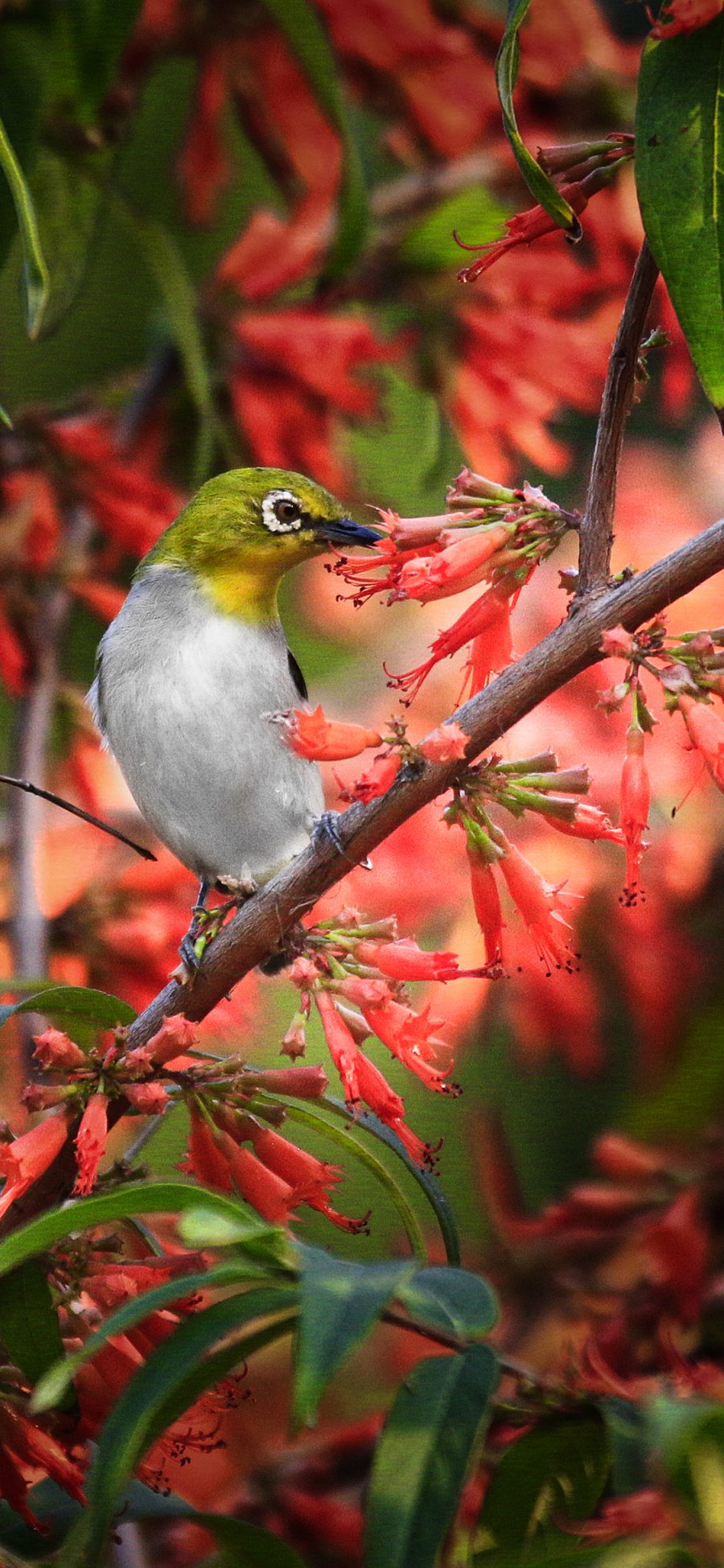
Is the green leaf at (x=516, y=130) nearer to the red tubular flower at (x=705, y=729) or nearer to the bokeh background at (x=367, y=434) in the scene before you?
the red tubular flower at (x=705, y=729)

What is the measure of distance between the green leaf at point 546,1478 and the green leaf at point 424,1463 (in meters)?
0.35

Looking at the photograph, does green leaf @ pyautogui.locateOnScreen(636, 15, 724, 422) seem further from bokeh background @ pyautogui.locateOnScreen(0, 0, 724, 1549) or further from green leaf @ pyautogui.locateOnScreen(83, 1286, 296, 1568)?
bokeh background @ pyautogui.locateOnScreen(0, 0, 724, 1549)

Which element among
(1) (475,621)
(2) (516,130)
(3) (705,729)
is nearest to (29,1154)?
(1) (475,621)

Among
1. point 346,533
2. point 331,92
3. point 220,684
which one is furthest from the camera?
point 220,684

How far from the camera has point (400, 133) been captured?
3.38m

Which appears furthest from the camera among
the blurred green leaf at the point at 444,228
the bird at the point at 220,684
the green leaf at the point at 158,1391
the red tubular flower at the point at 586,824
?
the blurred green leaf at the point at 444,228

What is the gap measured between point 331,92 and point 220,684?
1097 mm

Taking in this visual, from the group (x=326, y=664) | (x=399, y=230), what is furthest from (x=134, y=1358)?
(x=326, y=664)

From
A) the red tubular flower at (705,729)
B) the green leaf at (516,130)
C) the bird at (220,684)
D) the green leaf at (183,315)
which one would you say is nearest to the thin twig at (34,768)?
the bird at (220,684)

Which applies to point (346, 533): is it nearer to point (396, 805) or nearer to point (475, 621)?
point (475, 621)

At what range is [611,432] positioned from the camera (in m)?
1.45

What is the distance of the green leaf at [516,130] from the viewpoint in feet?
4.49

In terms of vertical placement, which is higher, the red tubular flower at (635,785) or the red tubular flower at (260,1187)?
the red tubular flower at (635,785)

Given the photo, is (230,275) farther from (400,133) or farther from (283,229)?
(400,133)
